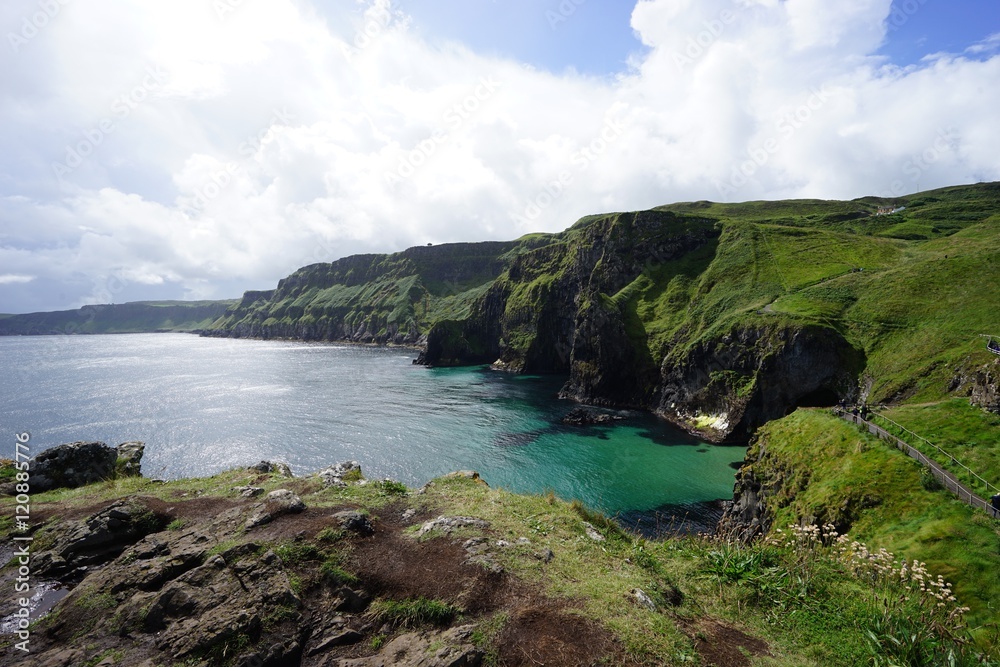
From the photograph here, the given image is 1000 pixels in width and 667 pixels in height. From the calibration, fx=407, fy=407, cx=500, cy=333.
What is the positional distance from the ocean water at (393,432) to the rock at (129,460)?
17537mm

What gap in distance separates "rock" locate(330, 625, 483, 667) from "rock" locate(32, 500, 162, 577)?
12.4 metres

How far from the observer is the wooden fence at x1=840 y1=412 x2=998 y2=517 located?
19.4 metres

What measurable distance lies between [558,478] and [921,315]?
Result: 5067cm

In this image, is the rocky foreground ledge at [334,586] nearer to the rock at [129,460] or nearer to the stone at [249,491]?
the stone at [249,491]

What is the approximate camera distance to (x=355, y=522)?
15273 millimetres

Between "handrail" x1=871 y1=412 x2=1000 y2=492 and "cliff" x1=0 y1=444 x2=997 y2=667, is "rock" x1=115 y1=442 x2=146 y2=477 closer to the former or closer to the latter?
"cliff" x1=0 y1=444 x2=997 y2=667

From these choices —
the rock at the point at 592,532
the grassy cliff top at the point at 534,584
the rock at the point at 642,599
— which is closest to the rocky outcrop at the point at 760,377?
the grassy cliff top at the point at 534,584

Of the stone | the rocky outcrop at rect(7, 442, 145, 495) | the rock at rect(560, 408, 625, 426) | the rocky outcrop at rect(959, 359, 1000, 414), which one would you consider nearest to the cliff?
the stone

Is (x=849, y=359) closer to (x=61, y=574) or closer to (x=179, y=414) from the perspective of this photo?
(x=61, y=574)

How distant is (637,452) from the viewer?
52.8 meters

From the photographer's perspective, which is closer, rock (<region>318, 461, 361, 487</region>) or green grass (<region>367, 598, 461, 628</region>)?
green grass (<region>367, 598, 461, 628</region>)

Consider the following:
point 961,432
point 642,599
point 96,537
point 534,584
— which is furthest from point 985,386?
point 96,537

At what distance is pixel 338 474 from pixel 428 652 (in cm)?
1697

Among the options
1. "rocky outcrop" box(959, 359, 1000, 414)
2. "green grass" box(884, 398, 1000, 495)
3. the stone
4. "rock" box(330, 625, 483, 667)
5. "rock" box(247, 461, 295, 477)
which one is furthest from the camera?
"rocky outcrop" box(959, 359, 1000, 414)
